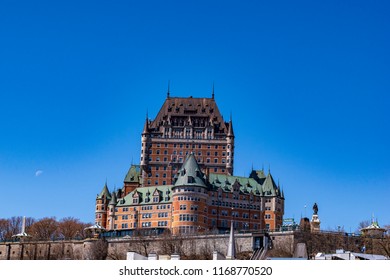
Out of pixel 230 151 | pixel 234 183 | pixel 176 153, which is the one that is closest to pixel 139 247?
pixel 234 183

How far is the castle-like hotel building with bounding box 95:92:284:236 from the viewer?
172875 millimetres

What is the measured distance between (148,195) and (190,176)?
13068 millimetres

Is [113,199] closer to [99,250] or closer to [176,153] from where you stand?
[176,153]

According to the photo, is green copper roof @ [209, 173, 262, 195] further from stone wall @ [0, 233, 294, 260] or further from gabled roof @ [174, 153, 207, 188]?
stone wall @ [0, 233, 294, 260]

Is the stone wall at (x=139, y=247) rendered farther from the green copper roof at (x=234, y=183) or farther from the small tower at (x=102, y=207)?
the green copper roof at (x=234, y=183)

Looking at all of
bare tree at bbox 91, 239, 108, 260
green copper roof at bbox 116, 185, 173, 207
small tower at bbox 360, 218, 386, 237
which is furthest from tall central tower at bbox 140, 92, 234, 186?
small tower at bbox 360, 218, 386, 237

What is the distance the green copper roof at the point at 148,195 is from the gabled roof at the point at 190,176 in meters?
4.64

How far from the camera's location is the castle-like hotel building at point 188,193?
172875 millimetres

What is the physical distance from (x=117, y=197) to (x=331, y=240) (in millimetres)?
63433

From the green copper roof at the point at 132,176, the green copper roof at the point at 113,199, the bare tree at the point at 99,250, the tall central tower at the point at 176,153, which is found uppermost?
the tall central tower at the point at 176,153

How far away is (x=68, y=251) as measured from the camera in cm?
16800

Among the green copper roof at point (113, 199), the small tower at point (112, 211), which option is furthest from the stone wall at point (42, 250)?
the green copper roof at point (113, 199)
